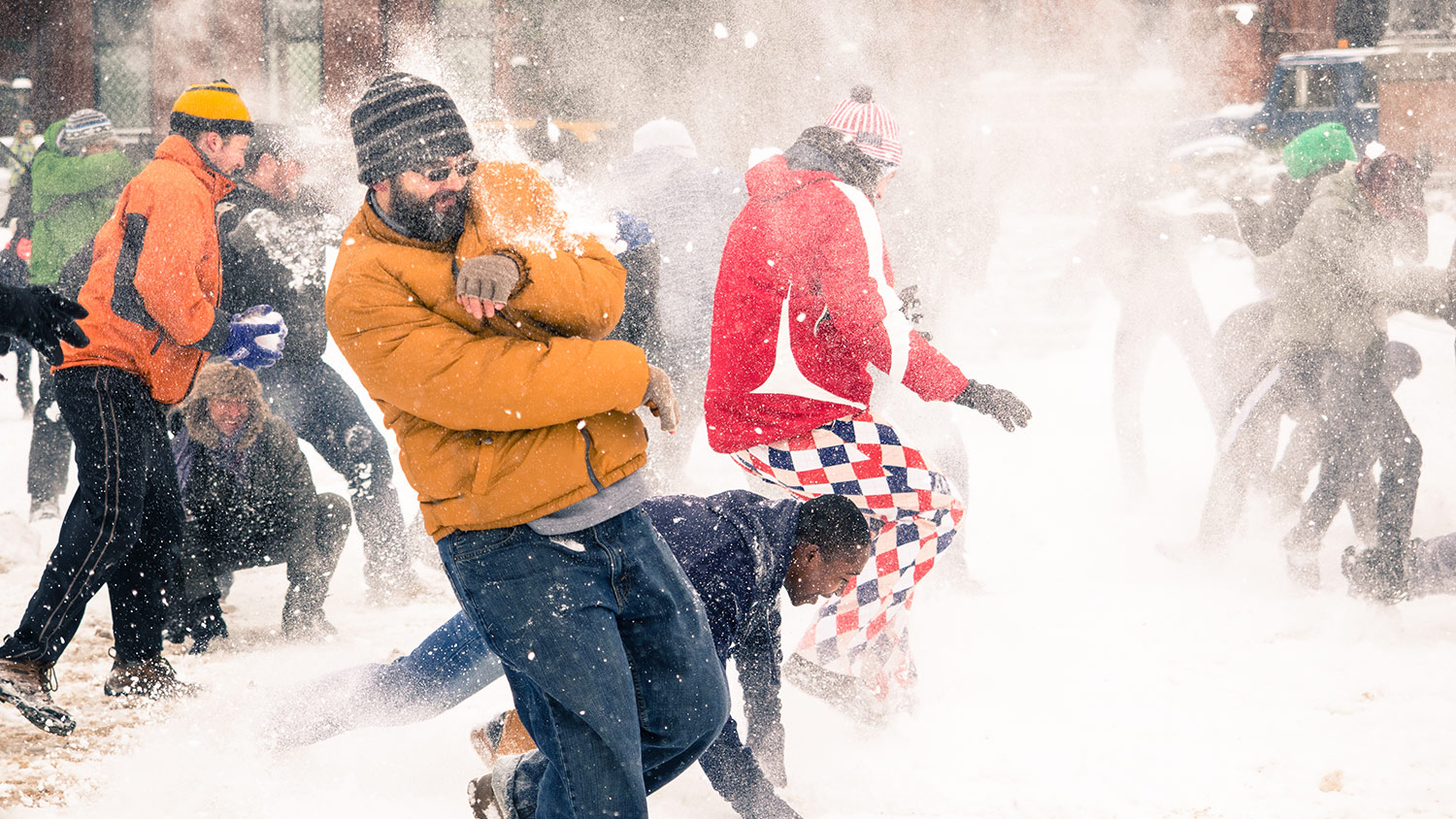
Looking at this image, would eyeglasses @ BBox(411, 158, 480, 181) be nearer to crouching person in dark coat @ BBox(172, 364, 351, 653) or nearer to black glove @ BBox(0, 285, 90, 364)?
black glove @ BBox(0, 285, 90, 364)

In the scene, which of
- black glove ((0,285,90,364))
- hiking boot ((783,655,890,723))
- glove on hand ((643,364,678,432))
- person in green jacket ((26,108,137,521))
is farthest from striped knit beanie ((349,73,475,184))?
person in green jacket ((26,108,137,521))

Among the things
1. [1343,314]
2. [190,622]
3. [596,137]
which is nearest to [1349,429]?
[1343,314]

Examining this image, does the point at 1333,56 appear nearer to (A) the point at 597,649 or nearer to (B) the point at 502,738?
(B) the point at 502,738

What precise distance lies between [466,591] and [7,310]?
51.1 inches

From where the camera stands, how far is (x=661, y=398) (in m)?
2.07

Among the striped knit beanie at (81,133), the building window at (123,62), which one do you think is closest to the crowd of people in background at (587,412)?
the striped knit beanie at (81,133)

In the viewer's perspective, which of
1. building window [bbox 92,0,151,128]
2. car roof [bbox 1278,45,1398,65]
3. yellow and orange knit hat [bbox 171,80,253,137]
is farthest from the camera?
building window [bbox 92,0,151,128]

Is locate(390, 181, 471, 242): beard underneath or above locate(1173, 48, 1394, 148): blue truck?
underneath

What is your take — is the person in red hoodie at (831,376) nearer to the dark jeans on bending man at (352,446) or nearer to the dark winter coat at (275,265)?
the dark jeans on bending man at (352,446)

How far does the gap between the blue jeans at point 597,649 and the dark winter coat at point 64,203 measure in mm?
5303

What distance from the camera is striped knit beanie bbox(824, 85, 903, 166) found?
3.37m

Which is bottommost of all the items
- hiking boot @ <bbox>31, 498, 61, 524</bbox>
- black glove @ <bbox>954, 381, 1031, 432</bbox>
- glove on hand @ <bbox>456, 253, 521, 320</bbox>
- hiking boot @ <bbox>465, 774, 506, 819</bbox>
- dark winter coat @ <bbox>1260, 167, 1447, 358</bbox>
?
hiking boot @ <bbox>31, 498, 61, 524</bbox>

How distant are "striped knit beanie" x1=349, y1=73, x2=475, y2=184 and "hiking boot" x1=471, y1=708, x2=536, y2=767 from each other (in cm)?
124

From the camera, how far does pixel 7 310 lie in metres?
2.54
